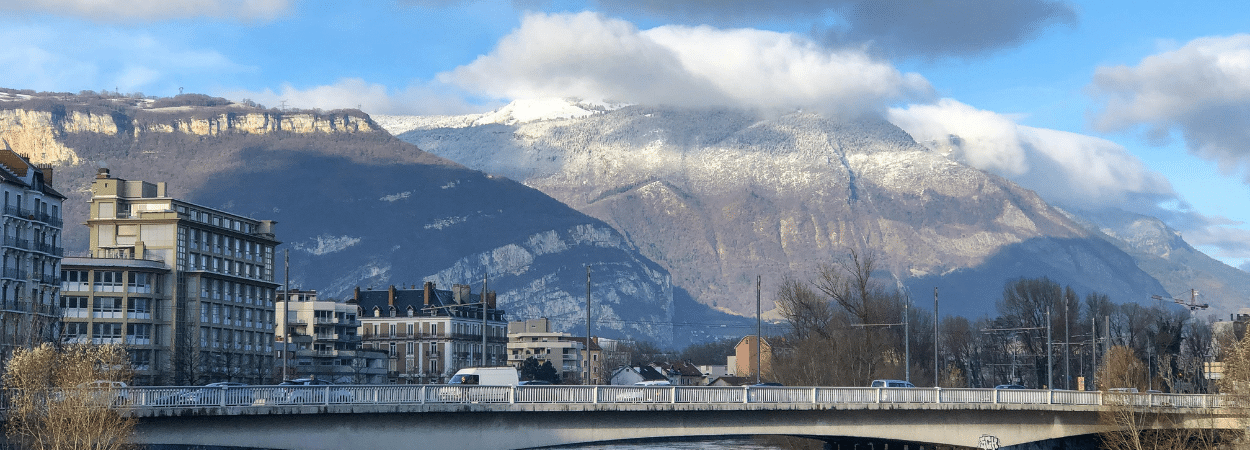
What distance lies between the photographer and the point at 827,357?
143m

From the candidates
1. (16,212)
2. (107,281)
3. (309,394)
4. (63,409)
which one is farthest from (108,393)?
(107,281)

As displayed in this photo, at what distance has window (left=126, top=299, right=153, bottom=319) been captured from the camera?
507 feet

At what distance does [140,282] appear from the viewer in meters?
157

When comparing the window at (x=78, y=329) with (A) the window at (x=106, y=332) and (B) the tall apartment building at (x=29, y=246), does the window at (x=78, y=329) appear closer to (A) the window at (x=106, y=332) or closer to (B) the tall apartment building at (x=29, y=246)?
(A) the window at (x=106, y=332)

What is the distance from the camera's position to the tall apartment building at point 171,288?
151000 mm

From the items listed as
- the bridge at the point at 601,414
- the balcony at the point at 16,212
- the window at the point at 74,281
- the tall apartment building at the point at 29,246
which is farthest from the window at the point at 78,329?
the bridge at the point at 601,414

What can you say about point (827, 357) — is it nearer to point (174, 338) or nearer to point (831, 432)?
point (831, 432)

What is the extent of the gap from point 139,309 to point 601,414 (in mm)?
93516

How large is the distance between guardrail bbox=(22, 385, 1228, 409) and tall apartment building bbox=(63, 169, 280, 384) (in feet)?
239

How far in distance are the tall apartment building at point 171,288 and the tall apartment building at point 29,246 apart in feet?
62.5

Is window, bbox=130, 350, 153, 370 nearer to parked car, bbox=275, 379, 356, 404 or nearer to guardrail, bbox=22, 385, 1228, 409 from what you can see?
guardrail, bbox=22, 385, 1228, 409

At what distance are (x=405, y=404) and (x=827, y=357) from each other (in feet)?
252

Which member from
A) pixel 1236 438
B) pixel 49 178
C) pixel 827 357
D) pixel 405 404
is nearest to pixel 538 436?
pixel 405 404

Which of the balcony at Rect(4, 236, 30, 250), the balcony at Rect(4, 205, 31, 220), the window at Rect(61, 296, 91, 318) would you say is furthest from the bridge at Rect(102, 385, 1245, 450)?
the window at Rect(61, 296, 91, 318)
